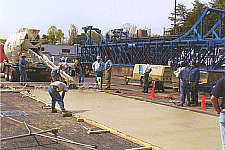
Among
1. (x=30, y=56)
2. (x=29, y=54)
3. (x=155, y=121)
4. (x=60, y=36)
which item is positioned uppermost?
(x=60, y=36)

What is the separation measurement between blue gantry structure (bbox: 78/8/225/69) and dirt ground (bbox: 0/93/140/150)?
11.6 m

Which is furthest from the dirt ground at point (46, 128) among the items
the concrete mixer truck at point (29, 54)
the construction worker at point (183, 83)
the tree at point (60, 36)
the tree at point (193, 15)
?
the tree at point (60, 36)

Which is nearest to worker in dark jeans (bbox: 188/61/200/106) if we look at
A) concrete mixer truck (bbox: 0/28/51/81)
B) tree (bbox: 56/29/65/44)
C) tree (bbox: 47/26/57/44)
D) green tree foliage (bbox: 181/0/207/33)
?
concrete mixer truck (bbox: 0/28/51/81)

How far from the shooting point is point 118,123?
9.12 metres

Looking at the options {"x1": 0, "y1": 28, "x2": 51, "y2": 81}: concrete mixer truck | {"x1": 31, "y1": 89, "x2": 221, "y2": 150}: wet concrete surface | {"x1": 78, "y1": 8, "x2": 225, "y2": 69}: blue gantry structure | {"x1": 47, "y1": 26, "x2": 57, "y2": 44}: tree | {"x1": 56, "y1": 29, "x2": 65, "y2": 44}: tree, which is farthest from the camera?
{"x1": 56, "y1": 29, "x2": 65, "y2": 44}: tree

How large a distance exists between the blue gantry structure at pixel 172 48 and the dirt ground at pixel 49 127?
38.0ft

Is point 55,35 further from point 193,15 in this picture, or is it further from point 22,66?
point 22,66

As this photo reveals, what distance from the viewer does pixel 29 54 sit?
70.1 ft

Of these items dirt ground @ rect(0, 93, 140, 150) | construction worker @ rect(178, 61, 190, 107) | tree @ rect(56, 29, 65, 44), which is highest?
tree @ rect(56, 29, 65, 44)

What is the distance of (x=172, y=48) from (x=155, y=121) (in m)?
14.0

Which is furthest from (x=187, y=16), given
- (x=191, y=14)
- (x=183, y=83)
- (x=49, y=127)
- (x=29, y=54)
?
(x=49, y=127)

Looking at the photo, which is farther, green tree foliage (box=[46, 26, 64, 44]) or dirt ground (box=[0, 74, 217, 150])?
green tree foliage (box=[46, 26, 64, 44])

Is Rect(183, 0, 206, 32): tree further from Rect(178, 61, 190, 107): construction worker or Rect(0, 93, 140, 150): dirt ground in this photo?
Rect(0, 93, 140, 150): dirt ground

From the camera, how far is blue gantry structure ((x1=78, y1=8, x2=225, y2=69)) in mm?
18969
